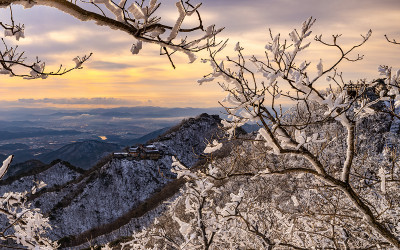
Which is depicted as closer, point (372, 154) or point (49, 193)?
point (372, 154)

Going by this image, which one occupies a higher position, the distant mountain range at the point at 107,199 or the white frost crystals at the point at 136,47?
the white frost crystals at the point at 136,47

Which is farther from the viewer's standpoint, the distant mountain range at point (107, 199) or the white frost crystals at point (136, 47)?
the distant mountain range at point (107, 199)

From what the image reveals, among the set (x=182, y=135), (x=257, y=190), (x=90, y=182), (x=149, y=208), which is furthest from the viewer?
(x=182, y=135)

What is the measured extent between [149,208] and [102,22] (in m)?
46.9

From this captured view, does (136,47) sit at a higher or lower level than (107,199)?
higher

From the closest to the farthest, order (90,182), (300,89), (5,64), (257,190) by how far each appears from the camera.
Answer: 1. (5,64)
2. (300,89)
3. (257,190)
4. (90,182)

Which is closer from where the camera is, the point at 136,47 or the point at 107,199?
the point at 136,47

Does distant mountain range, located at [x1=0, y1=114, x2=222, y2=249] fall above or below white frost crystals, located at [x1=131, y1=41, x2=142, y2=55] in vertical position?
below

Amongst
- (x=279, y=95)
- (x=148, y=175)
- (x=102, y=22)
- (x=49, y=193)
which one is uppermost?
(x=102, y=22)

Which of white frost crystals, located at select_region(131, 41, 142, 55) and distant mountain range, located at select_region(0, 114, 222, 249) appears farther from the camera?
distant mountain range, located at select_region(0, 114, 222, 249)

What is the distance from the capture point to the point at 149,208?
150 ft

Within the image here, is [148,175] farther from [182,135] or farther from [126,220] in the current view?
[182,135]

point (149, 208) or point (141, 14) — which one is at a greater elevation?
point (141, 14)

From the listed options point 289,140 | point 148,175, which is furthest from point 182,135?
point 289,140
